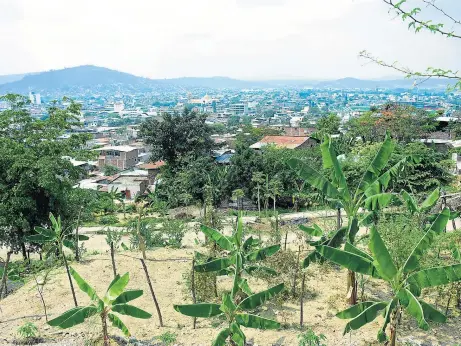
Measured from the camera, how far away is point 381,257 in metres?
4.97

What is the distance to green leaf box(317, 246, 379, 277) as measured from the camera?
518 centimetres

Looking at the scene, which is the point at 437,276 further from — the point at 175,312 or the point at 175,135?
the point at 175,135

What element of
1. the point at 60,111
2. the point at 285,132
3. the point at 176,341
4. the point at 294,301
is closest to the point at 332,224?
the point at 294,301

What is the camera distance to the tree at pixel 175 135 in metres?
28.7

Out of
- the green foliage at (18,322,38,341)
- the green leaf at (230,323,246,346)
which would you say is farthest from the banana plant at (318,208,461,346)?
the green foliage at (18,322,38,341)

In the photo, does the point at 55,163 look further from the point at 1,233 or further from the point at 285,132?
the point at 285,132

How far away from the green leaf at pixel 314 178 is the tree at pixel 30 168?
6.81 meters

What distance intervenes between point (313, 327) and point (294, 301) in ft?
3.38

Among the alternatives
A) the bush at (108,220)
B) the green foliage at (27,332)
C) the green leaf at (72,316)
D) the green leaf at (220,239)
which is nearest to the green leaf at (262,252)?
the green leaf at (220,239)

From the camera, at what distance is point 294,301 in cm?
791

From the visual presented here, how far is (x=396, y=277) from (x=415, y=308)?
20.2 inches

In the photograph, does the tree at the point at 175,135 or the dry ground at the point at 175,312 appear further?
the tree at the point at 175,135

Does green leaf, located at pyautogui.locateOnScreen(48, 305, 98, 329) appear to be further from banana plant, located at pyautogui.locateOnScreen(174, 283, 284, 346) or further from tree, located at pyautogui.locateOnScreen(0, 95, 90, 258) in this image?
tree, located at pyautogui.locateOnScreen(0, 95, 90, 258)

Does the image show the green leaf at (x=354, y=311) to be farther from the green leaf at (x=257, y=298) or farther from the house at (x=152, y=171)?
the house at (x=152, y=171)
